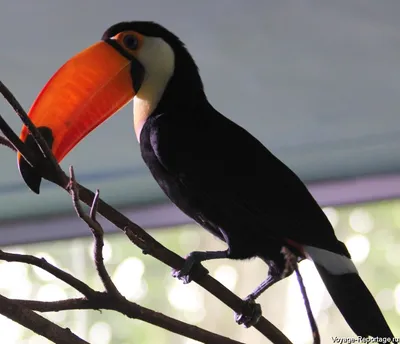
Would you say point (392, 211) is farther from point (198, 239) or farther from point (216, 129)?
point (216, 129)

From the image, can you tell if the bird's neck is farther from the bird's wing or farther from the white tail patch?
the white tail patch

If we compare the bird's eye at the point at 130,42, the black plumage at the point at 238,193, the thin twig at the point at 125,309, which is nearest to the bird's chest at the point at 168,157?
the black plumage at the point at 238,193

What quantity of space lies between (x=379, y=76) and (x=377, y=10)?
0.79 ft

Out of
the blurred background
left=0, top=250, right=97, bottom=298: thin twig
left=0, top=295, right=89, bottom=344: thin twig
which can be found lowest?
left=0, top=295, right=89, bottom=344: thin twig

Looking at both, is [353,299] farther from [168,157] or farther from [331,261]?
[168,157]

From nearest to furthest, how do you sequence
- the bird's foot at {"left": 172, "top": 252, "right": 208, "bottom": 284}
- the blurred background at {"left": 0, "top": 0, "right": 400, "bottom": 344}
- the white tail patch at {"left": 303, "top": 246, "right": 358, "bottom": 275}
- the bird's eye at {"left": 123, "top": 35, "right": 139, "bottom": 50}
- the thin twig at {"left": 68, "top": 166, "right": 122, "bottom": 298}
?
the thin twig at {"left": 68, "top": 166, "right": 122, "bottom": 298} < the bird's foot at {"left": 172, "top": 252, "right": 208, "bottom": 284} < the white tail patch at {"left": 303, "top": 246, "right": 358, "bottom": 275} < the bird's eye at {"left": 123, "top": 35, "right": 139, "bottom": 50} < the blurred background at {"left": 0, "top": 0, "right": 400, "bottom": 344}

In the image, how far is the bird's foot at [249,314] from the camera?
44.6 inches

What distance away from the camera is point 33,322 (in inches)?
31.4

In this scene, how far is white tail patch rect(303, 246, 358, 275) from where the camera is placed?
1217mm

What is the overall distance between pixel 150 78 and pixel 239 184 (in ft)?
0.96

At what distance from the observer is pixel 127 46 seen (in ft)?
4.40

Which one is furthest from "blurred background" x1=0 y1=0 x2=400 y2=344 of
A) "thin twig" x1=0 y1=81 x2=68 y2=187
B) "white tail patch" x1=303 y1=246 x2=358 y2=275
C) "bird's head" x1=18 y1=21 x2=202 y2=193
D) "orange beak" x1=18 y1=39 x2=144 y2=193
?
"thin twig" x1=0 y1=81 x2=68 y2=187

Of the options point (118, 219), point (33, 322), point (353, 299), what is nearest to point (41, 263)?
point (33, 322)

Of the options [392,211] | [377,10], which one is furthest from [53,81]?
[392,211]
